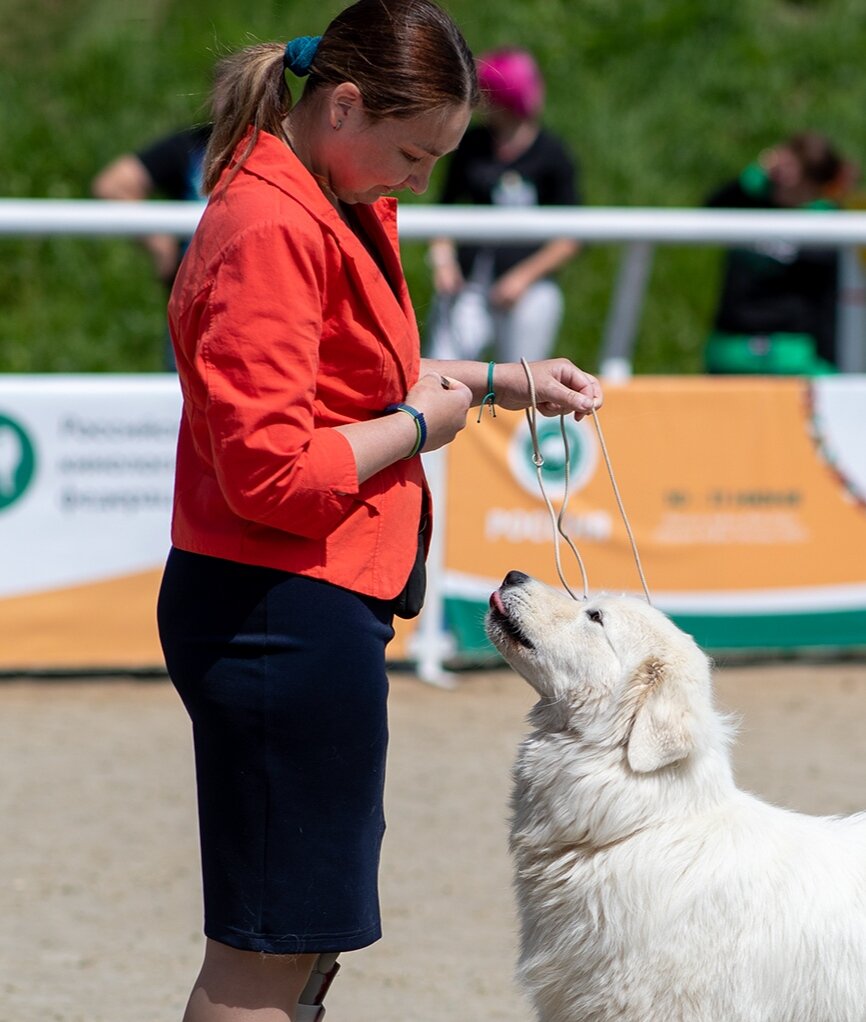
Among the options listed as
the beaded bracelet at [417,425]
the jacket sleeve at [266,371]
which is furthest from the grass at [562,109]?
the jacket sleeve at [266,371]

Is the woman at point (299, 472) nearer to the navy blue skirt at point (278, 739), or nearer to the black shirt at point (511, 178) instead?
the navy blue skirt at point (278, 739)

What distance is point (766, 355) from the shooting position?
821 cm

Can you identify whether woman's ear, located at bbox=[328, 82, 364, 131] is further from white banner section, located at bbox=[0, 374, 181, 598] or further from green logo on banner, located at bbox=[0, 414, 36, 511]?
green logo on banner, located at bbox=[0, 414, 36, 511]

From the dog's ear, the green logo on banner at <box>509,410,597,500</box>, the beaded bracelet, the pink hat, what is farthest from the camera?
the pink hat

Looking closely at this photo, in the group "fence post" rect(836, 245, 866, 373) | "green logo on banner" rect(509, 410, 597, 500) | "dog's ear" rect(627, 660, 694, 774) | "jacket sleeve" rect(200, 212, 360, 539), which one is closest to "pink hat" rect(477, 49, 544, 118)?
"fence post" rect(836, 245, 866, 373)

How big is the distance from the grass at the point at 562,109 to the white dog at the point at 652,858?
826cm

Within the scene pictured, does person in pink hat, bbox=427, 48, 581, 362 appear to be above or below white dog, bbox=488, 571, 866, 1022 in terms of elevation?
above

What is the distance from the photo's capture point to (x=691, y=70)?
1335 cm

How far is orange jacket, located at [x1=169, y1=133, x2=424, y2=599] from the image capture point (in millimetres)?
2176

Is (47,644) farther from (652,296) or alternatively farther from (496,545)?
(652,296)

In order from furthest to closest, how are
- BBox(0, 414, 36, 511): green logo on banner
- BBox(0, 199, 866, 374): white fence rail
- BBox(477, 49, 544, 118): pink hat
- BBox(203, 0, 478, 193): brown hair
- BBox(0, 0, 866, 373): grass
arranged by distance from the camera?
BBox(0, 0, 866, 373): grass → BBox(477, 49, 544, 118): pink hat → BBox(0, 199, 866, 374): white fence rail → BBox(0, 414, 36, 511): green logo on banner → BBox(203, 0, 478, 193): brown hair

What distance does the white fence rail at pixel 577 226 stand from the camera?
6.52 metres

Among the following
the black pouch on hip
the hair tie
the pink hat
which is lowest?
the black pouch on hip

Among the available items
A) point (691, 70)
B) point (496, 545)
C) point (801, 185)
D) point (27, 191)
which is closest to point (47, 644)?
point (496, 545)
